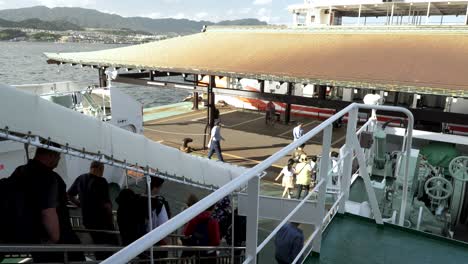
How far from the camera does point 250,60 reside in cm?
1205

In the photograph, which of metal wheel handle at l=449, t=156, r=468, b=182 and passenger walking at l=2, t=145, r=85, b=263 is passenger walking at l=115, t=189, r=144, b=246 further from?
metal wheel handle at l=449, t=156, r=468, b=182

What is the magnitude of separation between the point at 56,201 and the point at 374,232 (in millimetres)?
2918

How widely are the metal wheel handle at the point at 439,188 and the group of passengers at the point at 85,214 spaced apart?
3778 millimetres

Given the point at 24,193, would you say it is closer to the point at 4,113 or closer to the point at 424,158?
the point at 4,113

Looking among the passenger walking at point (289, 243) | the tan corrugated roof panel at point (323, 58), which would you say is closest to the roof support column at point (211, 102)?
the tan corrugated roof panel at point (323, 58)

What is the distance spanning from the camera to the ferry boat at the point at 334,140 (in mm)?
3035

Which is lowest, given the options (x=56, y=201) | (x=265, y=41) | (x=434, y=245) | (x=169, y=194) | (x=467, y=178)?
(x=169, y=194)

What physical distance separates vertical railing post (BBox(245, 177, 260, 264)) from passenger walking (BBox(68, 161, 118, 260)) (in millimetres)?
2906

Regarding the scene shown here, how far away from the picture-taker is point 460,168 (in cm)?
694

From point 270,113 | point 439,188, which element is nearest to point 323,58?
point 439,188

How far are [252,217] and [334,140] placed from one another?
16.1 metres

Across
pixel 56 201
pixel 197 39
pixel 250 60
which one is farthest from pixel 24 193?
pixel 197 39

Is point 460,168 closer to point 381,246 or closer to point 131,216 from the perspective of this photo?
point 381,246

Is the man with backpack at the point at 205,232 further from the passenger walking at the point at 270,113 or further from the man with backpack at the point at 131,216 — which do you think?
the passenger walking at the point at 270,113
